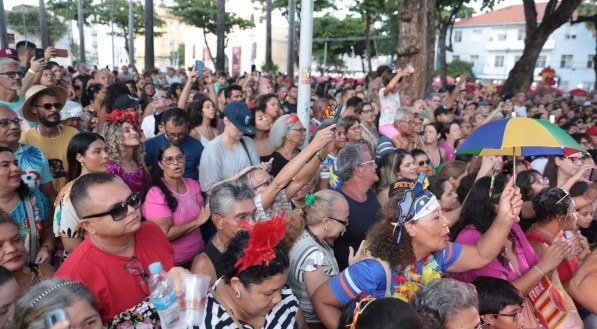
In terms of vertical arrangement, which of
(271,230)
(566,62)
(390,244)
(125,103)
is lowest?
(390,244)

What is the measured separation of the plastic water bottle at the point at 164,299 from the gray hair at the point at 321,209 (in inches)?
53.5

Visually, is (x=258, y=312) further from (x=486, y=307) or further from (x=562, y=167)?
(x=562, y=167)

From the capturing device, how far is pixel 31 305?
1841 millimetres

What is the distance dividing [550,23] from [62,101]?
64.7 feet

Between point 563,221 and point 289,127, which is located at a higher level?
point 289,127

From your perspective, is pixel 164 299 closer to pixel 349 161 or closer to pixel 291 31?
pixel 349 161

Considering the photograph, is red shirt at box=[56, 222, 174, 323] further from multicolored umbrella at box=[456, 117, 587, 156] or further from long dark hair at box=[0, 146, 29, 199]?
multicolored umbrella at box=[456, 117, 587, 156]

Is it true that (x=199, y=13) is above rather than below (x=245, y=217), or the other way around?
above

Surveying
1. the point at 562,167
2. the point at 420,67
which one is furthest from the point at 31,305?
the point at 420,67

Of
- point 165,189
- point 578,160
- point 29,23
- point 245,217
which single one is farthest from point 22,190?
point 29,23

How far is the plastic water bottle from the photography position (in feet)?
5.90

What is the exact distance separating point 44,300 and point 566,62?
2528 inches

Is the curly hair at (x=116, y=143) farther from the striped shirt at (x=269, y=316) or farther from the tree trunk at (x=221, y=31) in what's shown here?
the tree trunk at (x=221, y=31)

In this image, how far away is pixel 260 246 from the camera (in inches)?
88.6
